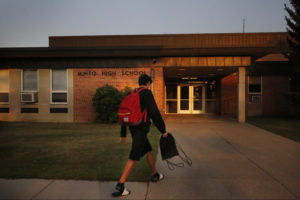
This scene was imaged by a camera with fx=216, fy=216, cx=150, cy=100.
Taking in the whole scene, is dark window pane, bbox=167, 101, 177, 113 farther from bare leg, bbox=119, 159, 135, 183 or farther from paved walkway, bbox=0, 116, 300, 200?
bare leg, bbox=119, 159, 135, 183

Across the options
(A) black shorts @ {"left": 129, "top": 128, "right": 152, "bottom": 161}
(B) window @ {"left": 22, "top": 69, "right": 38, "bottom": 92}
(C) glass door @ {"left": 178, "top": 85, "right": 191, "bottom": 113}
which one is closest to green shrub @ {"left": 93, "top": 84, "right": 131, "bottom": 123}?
(B) window @ {"left": 22, "top": 69, "right": 38, "bottom": 92}

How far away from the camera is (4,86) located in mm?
12516

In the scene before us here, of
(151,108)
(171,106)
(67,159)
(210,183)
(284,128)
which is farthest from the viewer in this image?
(171,106)

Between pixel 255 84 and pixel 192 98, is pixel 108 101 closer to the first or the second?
pixel 192 98

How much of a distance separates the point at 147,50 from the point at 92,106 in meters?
4.33

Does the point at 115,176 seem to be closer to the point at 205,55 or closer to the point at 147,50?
the point at 147,50

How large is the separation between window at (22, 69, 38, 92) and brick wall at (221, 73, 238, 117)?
1262 cm

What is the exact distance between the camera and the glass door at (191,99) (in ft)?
59.9

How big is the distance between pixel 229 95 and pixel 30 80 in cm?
1329

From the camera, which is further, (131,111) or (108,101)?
(108,101)

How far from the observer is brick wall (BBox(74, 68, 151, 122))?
11.9 m

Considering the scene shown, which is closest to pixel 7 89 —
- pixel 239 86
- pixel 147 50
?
pixel 147 50

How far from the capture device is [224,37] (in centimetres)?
2181

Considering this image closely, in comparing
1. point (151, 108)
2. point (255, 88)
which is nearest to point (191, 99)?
point (255, 88)
